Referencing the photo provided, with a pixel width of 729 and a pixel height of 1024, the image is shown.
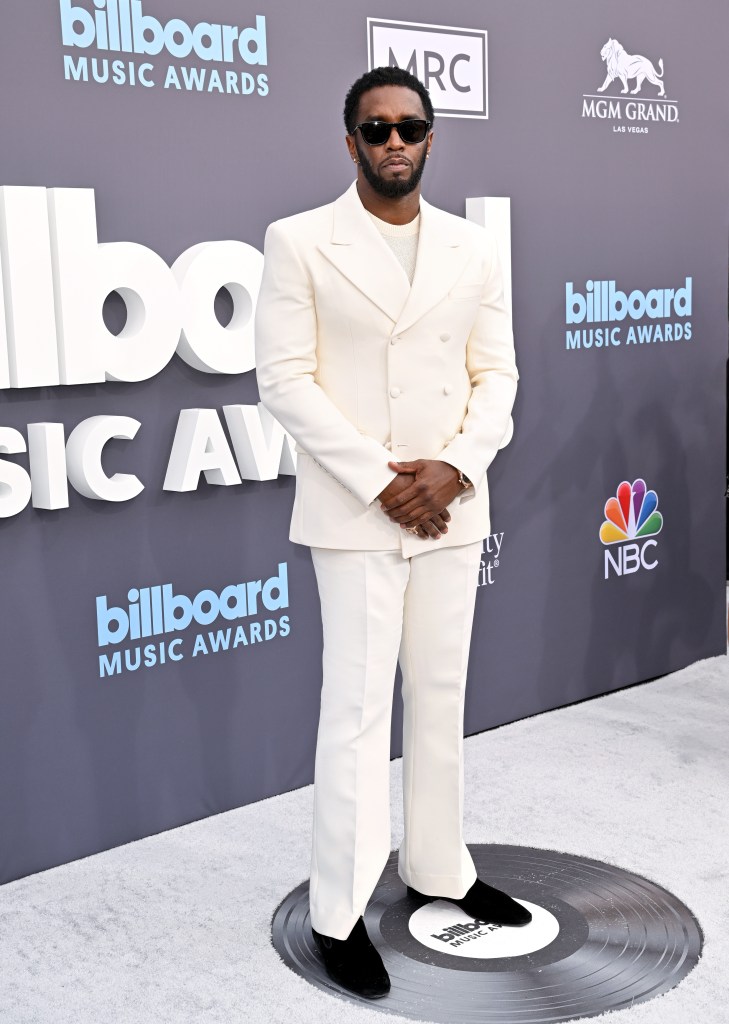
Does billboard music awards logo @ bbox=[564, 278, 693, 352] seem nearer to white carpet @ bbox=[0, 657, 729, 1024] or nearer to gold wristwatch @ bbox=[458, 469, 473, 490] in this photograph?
white carpet @ bbox=[0, 657, 729, 1024]

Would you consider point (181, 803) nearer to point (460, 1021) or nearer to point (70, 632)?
point (70, 632)

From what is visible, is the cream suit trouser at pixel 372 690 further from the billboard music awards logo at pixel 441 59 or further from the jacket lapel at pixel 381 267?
the billboard music awards logo at pixel 441 59

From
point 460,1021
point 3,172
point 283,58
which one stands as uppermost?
point 283,58

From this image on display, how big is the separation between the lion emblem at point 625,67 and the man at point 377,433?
1876 mm

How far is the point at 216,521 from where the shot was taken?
3.35 metres

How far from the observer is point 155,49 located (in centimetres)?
310

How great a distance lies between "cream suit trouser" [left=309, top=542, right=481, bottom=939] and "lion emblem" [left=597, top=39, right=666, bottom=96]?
2269 mm

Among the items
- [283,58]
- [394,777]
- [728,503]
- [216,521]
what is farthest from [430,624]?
[728,503]

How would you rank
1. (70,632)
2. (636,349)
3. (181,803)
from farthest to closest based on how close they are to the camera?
(636,349) → (181,803) → (70,632)

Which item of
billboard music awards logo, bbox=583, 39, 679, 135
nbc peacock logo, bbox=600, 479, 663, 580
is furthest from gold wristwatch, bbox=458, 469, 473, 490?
billboard music awards logo, bbox=583, 39, 679, 135

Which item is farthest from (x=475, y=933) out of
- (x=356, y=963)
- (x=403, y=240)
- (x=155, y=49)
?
(x=155, y=49)

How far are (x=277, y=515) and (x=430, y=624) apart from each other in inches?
39.4

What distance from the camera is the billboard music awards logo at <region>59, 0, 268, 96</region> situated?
9.73ft

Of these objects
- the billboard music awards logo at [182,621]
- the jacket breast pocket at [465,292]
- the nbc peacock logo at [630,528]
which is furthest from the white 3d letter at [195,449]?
the nbc peacock logo at [630,528]
